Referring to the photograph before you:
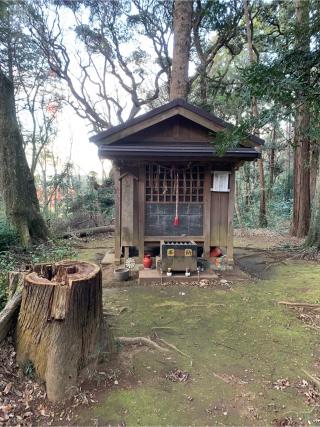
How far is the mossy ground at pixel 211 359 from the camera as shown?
244 centimetres

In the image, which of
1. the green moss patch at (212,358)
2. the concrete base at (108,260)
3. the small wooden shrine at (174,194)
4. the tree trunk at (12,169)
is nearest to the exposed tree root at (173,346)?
the green moss patch at (212,358)

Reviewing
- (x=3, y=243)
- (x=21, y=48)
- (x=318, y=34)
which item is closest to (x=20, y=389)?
(x=318, y=34)

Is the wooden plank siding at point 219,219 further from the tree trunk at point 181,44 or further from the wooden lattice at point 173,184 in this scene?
the tree trunk at point 181,44

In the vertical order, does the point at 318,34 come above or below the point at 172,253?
above

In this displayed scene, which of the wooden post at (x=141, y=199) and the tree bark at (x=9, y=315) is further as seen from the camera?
the wooden post at (x=141, y=199)

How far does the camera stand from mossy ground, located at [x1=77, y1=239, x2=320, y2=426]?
Answer: 2.44 m

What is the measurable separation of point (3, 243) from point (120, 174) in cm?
339

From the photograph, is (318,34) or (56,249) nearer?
(318,34)

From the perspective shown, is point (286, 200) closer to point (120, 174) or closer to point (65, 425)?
point (120, 174)

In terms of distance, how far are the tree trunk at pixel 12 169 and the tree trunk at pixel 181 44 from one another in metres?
5.00

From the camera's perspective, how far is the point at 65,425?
2285 millimetres

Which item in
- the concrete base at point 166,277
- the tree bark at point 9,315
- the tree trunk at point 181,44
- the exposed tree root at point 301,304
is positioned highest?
the tree trunk at point 181,44

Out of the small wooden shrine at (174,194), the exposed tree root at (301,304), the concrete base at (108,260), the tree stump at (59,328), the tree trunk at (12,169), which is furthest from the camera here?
the tree trunk at (12,169)

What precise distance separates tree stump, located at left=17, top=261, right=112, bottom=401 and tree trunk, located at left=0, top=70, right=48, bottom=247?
5.40 meters
